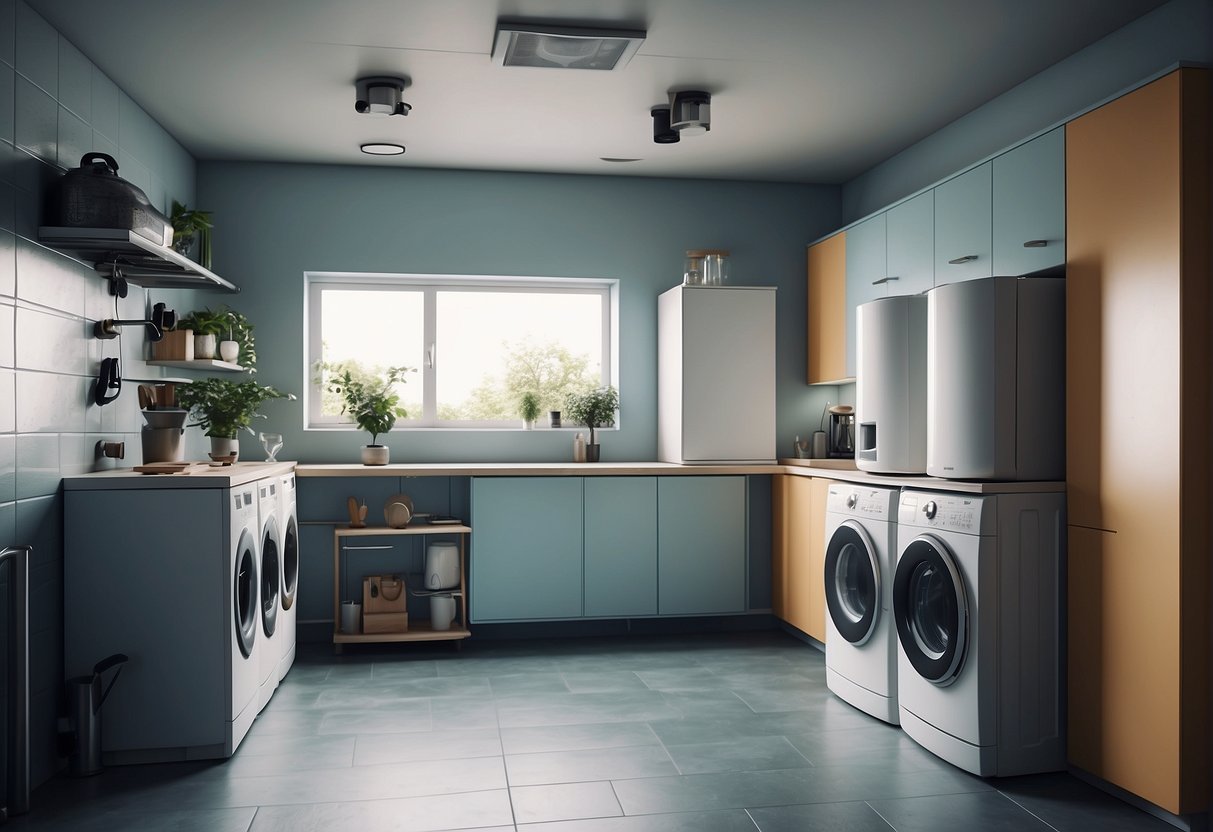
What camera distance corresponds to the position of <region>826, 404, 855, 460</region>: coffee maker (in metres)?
5.04

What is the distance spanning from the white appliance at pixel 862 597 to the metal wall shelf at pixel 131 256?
8.97ft

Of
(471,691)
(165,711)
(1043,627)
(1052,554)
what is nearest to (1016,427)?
(1052,554)

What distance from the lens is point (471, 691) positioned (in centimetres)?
397

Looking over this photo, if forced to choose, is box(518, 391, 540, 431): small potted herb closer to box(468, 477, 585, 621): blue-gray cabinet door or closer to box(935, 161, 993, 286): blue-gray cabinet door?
box(468, 477, 585, 621): blue-gray cabinet door

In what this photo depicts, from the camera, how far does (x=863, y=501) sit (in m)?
3.69

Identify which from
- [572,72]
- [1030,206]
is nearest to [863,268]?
[1030,206]

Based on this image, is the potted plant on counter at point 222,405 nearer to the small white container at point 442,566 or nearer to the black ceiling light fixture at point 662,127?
the small white container at point 442,566

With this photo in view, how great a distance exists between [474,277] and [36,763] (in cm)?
314

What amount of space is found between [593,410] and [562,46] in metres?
2.23

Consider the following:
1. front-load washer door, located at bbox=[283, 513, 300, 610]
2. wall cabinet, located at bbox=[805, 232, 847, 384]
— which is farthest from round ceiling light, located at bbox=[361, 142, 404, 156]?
wall cabinet, located at bbox=[805, 232, 847, 384]

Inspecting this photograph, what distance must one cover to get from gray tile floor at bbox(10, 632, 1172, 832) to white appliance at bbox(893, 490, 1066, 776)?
0.12m

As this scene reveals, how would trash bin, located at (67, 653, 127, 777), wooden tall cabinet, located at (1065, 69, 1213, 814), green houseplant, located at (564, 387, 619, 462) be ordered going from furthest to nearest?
green houseplant, located at (564, 387, 619, 462)
trash bin, located at (67, 653, 127, 777)
wooden tall cabinet, located at (1065, 69, 1213, 814)

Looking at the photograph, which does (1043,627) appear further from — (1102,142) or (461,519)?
(461,519)

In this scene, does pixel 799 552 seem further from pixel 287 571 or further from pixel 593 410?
pixel 287 571
